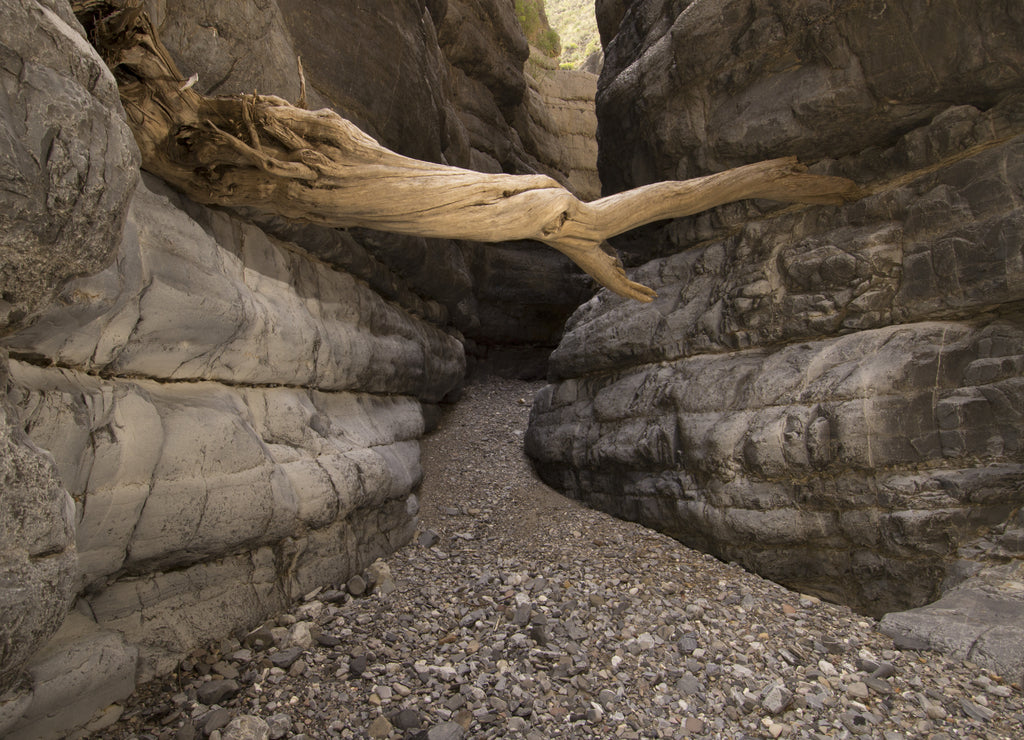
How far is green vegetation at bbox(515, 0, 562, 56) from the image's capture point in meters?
14.2

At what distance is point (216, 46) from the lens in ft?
12.4

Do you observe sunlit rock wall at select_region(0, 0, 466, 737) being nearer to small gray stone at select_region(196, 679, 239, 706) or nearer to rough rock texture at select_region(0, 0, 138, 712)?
rough rock texture at select_region(0, 0, 138, 712)

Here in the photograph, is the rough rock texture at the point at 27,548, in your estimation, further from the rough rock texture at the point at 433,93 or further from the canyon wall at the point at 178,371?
the rough rock texture at the point at 433,93

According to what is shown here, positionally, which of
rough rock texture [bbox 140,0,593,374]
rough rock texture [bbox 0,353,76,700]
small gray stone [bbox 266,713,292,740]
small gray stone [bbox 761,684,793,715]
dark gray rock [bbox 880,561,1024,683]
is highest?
rough rock texture [bbox 140,0,593,374]

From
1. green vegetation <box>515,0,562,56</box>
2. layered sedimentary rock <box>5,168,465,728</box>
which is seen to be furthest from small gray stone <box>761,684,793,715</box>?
green vegetation <box>515,0,562,56</box>

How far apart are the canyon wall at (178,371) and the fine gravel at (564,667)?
35cm

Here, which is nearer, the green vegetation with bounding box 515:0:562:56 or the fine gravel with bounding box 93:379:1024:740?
the fine gravel with bounding box 93:379:1024:740

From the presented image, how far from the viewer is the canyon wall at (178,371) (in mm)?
1932

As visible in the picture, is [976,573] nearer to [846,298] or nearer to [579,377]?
[846,298]

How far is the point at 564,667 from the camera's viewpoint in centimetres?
338

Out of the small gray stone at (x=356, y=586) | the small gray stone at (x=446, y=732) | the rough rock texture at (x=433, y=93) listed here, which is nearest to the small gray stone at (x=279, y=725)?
the small gray stone at (x=446, y=732)

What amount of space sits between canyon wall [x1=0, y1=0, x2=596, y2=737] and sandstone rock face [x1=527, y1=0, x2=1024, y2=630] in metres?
2.88

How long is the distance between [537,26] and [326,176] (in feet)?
44.8

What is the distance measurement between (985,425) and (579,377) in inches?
164
